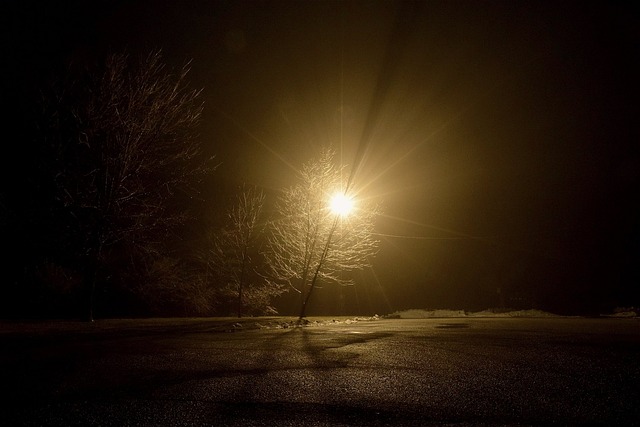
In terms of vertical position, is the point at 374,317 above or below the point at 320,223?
below

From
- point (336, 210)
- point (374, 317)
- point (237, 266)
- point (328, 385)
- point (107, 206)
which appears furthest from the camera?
point (237, 266)

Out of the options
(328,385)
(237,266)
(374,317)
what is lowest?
(328,385)

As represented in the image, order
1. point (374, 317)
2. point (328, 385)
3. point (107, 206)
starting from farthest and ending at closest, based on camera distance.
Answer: point (374, 317)
point (107, 206)
point (328, 385)

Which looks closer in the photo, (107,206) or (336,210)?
(107,206)

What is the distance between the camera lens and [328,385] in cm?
454

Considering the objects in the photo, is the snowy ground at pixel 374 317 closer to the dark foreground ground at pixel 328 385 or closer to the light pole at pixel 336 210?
the light pole at pixel 336 210

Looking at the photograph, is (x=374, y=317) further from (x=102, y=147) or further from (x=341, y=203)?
(x=102, y=147)

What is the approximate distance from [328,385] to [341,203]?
1581 centimetres

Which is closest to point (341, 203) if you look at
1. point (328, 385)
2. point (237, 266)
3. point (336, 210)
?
point (336, 210)

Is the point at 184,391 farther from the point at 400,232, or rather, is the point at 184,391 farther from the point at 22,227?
the point at 400,232

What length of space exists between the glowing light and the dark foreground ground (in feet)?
42.8

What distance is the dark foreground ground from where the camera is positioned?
3.60m

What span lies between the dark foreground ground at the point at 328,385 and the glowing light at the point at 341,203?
13058mm

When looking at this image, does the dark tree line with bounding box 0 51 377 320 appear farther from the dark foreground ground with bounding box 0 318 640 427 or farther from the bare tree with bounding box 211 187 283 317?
the dark foreground ground with bounding box 0 318 640 427
